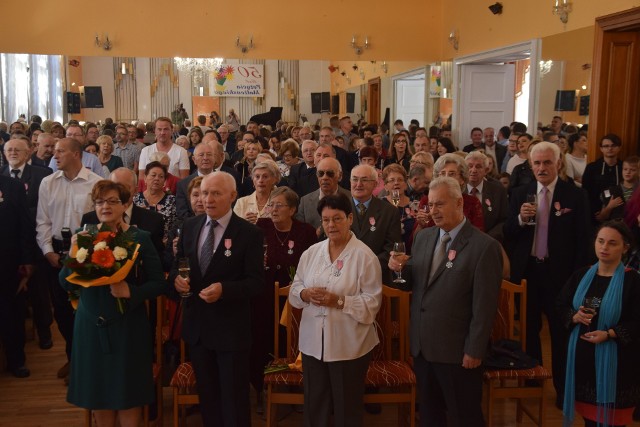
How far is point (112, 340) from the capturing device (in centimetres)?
363

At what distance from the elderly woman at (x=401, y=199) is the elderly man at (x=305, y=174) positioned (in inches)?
47.7

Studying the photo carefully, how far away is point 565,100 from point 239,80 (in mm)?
6351

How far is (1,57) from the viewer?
11672 millimetres

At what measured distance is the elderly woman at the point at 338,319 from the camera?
3.57 metres

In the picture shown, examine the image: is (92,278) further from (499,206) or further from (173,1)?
(173,1)

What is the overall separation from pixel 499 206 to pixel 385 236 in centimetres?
129

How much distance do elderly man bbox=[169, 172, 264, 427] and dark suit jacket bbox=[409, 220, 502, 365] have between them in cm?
93

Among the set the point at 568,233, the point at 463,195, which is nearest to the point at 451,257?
the point at 463,195

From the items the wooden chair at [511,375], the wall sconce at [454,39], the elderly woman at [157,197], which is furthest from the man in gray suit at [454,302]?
the wall sconce at [454,39]

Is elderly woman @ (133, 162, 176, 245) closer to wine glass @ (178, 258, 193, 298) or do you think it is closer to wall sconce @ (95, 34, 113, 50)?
wine glass @ (178, 258, 193, 298)

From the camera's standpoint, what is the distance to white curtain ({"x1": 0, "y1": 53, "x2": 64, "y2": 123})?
11.9 metres

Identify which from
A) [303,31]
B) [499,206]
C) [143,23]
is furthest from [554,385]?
[143,23]

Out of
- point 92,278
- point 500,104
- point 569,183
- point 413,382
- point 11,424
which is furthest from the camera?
point 500,104

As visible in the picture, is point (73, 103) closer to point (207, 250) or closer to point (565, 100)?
point (565, 100)
